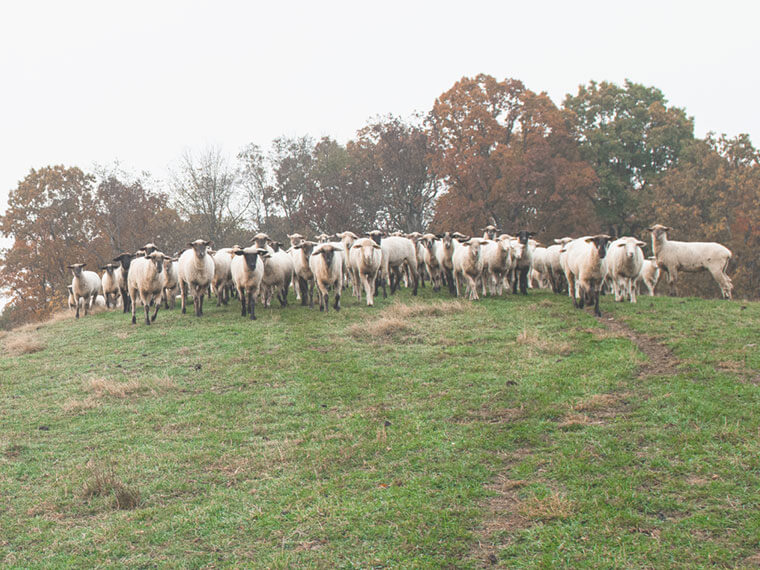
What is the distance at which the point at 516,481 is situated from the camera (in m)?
6.22

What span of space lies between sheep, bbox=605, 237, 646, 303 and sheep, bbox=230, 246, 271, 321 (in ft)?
33.8

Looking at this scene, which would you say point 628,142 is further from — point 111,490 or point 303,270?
point 111,490

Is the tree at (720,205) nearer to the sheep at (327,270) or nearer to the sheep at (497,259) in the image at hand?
the sheep at (497,259)

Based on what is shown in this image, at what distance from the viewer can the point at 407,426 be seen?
815 cm

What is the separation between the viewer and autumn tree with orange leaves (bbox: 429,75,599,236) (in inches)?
1531

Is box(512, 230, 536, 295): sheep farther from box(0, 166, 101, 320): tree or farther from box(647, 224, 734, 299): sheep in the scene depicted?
box(0, 166, 101, 320): tree

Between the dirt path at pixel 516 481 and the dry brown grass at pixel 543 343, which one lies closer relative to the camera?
the dirt path at pixel 516 481

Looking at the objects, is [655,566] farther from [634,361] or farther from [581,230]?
A: [581,230]

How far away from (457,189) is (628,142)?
13.0 m

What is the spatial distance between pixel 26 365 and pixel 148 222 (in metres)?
33.1

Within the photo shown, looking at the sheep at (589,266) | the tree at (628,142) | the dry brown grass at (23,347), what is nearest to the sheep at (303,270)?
the dry brown grass at (23,347)

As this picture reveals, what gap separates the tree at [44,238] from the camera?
46062mm

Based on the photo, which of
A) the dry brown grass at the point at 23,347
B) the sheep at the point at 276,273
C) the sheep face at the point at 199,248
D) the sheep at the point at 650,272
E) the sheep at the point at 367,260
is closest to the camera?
the dry brown grass at the point at 23,347

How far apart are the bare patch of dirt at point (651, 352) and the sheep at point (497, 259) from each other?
21.6 feet
